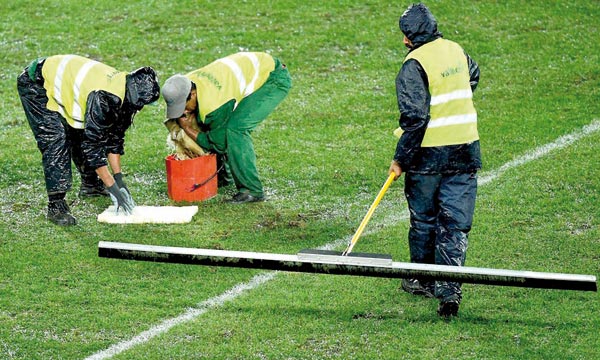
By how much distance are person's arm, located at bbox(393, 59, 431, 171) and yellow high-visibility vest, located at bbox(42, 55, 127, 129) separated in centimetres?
250

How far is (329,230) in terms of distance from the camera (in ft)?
30.5

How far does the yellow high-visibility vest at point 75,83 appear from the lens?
885 centimetres

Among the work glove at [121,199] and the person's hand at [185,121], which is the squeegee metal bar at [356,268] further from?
the person's hand at [185,121]

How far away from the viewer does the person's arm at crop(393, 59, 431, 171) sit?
290 inches

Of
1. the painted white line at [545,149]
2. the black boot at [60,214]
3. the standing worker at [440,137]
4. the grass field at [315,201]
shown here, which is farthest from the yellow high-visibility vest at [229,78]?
the standing worker at [440,137]

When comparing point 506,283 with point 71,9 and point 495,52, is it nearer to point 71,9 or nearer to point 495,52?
point 495,52

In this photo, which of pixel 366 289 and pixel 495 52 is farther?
pixel 495 52

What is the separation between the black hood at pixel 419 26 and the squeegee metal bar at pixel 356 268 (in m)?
1.58

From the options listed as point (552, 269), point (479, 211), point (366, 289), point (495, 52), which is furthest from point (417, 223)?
point (495, 52)

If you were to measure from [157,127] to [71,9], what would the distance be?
4.25 metres

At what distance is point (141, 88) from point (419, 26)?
94.6 inches

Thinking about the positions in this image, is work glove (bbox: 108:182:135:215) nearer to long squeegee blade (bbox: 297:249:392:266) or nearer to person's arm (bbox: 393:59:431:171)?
long squeegee blade (bbox: 297:249:392:266)

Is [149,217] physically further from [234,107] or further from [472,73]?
[472,73]

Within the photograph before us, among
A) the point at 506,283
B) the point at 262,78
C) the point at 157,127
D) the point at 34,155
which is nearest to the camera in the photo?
the point at 506,283
